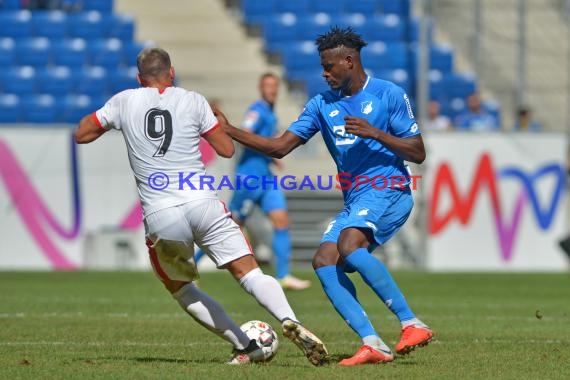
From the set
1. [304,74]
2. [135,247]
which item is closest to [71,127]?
[135,247]

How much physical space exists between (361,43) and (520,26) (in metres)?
15.1

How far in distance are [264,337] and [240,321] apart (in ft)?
10.5

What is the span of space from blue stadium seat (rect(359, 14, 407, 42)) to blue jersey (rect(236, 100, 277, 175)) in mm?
10056

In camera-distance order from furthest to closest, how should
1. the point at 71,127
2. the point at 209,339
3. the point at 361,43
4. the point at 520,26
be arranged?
the point at 520,26 < the point at 71,127 < the point at 209,339 < the point at 361,43

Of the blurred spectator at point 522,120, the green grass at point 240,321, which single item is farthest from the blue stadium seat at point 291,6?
the green grass at point 240,321

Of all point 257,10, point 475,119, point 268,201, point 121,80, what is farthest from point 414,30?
point 268,201

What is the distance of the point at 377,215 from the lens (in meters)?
8.59

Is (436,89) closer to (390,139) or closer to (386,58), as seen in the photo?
(386,58)

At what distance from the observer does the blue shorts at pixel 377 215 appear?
8.59 m

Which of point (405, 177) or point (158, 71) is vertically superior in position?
point (158, 71)

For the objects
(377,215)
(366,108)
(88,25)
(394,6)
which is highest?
(394,6)

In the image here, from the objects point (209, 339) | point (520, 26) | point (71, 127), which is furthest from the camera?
point (520, 26)

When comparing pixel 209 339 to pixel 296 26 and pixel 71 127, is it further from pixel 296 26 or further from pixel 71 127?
pixel 296 26

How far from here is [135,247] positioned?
20.7 m
